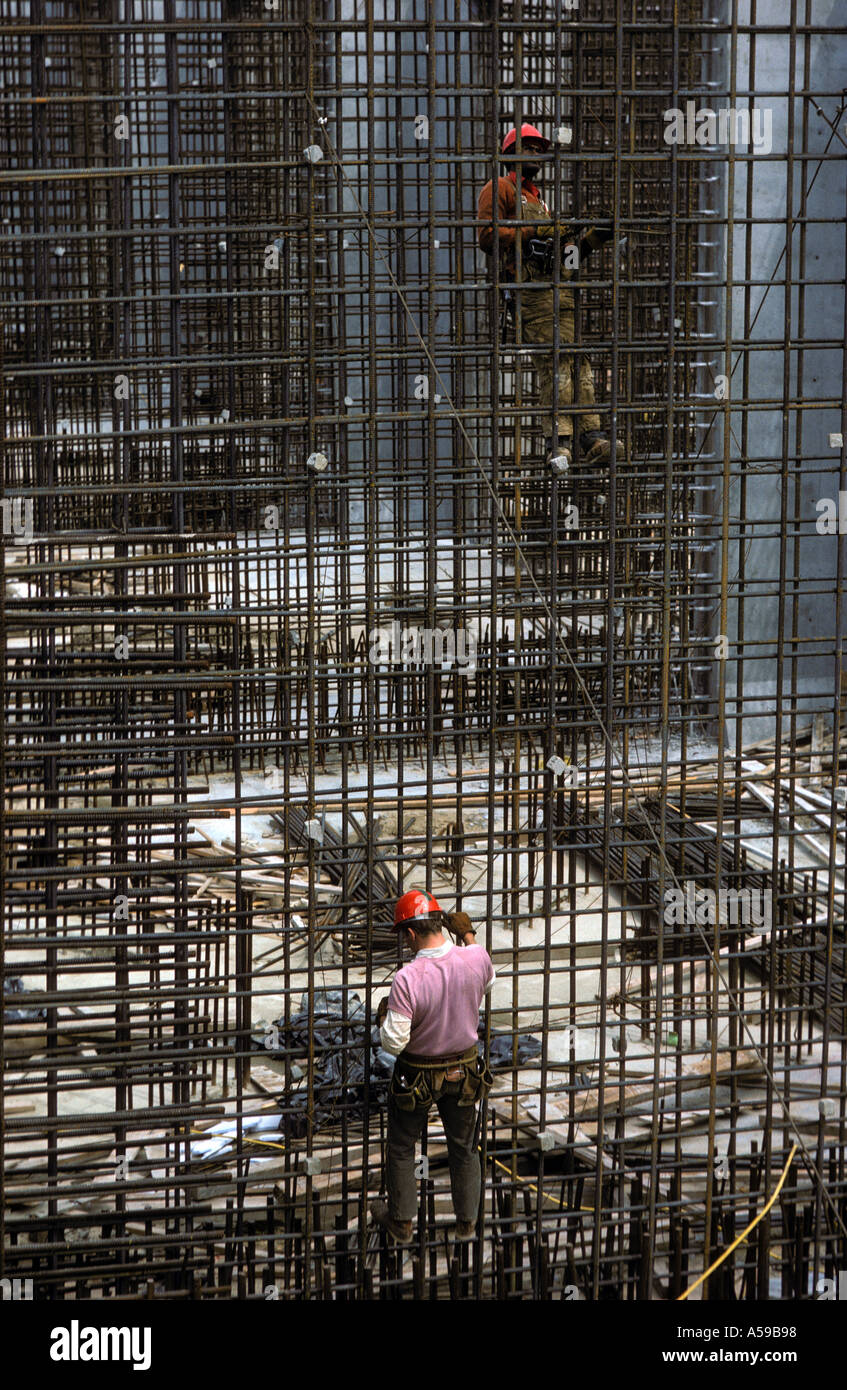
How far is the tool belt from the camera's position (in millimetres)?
7480

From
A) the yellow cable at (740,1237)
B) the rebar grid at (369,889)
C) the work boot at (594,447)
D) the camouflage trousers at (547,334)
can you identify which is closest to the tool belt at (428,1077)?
the rebar grid at (369,889)

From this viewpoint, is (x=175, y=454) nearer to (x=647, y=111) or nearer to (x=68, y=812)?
(x=68, y=812)

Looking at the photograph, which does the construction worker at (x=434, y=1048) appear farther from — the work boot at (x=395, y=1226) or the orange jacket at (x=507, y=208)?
the orange jacket at (x=507, y=208)

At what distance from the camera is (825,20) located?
16.0m

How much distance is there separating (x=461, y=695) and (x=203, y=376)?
52.7ft

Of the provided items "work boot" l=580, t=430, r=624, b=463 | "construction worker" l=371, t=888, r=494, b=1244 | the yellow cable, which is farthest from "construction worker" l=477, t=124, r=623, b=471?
the yellow cable

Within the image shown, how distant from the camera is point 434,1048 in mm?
7441

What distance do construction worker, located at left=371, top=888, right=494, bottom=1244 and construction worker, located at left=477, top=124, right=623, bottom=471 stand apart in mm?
2445

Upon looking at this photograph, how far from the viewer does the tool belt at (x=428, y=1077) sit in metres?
7.48

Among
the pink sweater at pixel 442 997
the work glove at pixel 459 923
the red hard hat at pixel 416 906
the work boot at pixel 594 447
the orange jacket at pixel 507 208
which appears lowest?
the pink sweater at pixel 442 997

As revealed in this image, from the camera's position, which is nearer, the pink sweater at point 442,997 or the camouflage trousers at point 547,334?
the pink sweater at point 442,997

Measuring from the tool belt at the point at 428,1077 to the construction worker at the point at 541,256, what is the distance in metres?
2.98

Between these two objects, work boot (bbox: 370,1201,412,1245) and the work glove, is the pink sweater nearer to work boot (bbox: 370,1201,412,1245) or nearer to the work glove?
the work glove
